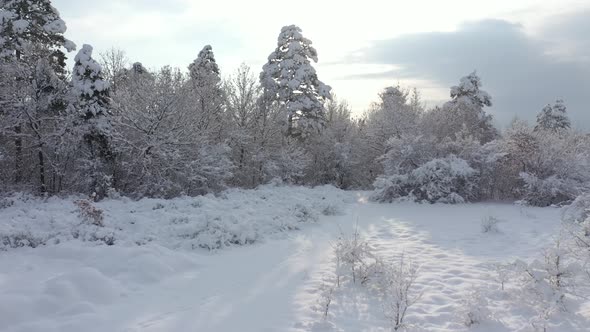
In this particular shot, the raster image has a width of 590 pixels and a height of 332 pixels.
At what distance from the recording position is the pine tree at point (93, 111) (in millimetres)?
18062

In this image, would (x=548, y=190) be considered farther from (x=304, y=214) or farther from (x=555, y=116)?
(x=555, y=116)

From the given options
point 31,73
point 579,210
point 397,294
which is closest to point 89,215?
point 397,294

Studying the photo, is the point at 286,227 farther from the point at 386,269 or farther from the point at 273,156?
the point at 273,156

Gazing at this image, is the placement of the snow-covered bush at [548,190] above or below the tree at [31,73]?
below

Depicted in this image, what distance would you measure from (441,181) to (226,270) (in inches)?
481

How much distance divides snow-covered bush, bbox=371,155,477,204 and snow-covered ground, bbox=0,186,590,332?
4.42 metres

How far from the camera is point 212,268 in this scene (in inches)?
287

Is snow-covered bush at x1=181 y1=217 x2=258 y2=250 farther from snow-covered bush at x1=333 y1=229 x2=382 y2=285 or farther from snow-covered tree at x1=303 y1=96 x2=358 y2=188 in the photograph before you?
snow-covered tree at x1=303 y1=96 x2=358 y2=188

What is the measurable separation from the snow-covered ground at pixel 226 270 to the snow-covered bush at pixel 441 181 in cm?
442

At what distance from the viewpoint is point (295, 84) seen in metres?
29.8

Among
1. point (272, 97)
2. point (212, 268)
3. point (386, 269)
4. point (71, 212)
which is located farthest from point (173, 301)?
point (272, 97)

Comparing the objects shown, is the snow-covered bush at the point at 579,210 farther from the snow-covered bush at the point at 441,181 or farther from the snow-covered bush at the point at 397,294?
the snow-covered bush at the point at 397,294

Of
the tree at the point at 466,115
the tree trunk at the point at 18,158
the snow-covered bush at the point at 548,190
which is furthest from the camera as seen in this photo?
the tree at the point at 466,115

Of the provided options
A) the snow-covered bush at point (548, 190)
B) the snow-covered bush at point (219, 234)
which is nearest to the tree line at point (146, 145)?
the snow-covered bush at point (548, 190)
